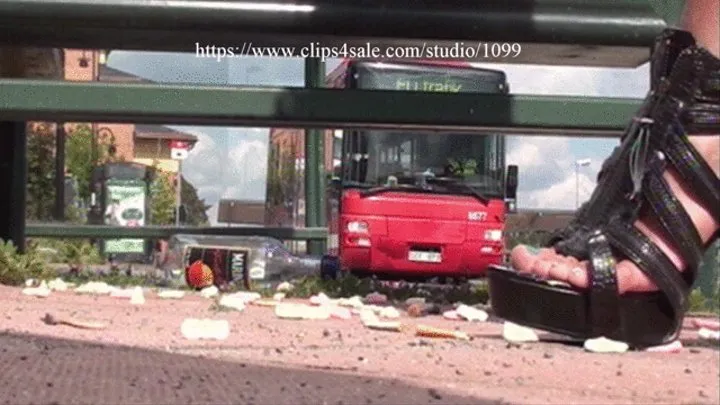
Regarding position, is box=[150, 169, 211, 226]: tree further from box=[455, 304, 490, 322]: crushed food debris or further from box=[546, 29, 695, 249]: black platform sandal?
box=[546, 29, 695, 249]: black platform sandal

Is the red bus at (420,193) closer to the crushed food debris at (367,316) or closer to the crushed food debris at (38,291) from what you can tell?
the crushed food debris at (38,291)

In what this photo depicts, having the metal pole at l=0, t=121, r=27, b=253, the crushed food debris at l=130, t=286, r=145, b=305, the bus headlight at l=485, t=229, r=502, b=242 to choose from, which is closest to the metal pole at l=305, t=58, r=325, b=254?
the bus headlight at l=485, t=229, r=502, b=242

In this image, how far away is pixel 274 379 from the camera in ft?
8.32

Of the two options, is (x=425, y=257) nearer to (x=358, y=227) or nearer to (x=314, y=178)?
(x=358, y=227)

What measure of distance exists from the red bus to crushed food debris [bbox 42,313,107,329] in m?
7.29

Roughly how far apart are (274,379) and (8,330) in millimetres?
1228

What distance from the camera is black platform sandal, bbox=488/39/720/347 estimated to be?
2.08 m

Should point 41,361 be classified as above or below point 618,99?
below

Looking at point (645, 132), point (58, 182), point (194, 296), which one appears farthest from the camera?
point (58, 182)

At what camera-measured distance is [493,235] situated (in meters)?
12.0

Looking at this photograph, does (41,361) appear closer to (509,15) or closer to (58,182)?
(509,15)

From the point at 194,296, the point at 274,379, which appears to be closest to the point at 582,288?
the point at 274,379

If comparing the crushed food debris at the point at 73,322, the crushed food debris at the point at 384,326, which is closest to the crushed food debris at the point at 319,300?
the crushed food debris at the point at 384,326
